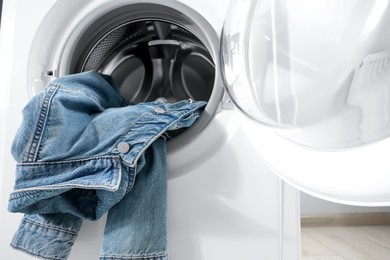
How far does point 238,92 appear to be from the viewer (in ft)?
1.34

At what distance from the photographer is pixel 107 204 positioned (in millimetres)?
453

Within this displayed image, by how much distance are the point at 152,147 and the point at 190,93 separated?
346mm

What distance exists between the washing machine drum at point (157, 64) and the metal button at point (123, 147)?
0.37 metres

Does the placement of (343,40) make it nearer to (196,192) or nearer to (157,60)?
(196,192)

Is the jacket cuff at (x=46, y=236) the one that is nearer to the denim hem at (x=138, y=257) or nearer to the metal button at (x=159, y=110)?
the denim hem at (x=138, y=257)

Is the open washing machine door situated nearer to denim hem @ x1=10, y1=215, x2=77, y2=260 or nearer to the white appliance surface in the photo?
the white appliance surface

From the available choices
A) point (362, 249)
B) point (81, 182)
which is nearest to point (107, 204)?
point (81, 182)

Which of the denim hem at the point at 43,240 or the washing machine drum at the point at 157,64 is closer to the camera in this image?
the denim hem at the point at 43,240

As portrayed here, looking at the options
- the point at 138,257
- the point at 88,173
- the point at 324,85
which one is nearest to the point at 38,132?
the point at 88,173

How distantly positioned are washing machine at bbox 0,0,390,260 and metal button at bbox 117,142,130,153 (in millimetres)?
102

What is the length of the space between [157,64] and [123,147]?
0.42 metres

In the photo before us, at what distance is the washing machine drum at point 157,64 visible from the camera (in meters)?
0.76

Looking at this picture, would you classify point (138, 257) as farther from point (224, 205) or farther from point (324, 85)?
point (324, 85)

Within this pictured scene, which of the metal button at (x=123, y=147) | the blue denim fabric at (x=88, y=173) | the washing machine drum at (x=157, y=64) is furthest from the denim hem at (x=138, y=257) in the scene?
the washing machine drum at (x=157, y=64)
